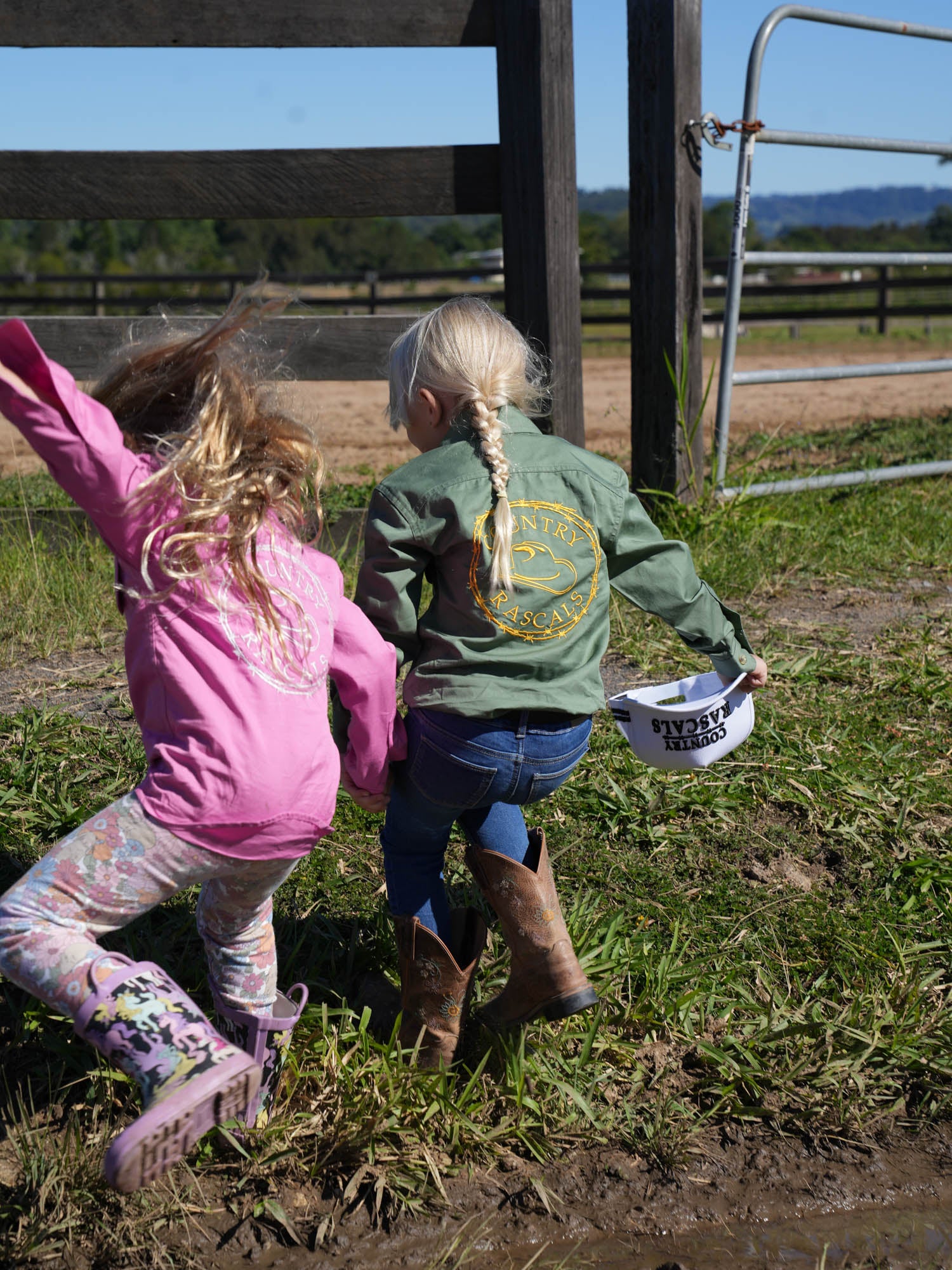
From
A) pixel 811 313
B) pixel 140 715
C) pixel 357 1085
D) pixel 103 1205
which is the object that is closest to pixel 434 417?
pixel 140 715

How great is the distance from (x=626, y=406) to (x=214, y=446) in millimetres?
10045

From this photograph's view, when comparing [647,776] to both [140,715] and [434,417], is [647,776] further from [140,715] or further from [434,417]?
[140,715]

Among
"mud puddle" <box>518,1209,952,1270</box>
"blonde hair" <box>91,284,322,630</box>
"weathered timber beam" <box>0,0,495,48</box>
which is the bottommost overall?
"mud puddle" <box>518,1209,952,1270</box>

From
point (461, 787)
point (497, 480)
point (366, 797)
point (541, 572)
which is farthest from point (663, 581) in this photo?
point (366, 797)

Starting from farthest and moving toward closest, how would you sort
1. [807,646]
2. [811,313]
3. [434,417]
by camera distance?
[811,313]
[807,646]
[434,417]

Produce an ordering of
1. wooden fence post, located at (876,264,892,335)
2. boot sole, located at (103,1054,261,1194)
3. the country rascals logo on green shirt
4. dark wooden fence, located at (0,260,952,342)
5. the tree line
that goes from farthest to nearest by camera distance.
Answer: the tree line, wooden fence post, located at (876,264,892,335), dark wooden fence, located at (0,260,952,342), the country rascals logo on green shirt, boot sole, located at (103,1054,261,1194)

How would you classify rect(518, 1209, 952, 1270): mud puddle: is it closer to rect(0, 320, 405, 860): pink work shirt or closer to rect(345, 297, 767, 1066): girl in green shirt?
rect(345, 297, 767, 1066): girl in green shirt

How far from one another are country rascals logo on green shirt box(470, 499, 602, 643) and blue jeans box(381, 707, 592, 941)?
156 mm

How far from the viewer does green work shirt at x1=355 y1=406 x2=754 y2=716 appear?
188 cm

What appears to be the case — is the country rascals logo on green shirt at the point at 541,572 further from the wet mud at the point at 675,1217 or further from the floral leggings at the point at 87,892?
the wet mud at the point at 675,1217

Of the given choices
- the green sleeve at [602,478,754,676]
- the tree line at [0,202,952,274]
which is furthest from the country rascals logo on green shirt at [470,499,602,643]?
the tree line at [0,202,952,274]

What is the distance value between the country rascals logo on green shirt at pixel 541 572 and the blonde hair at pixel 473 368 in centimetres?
3

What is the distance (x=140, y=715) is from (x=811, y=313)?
48.9 feet

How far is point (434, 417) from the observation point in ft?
6.50
